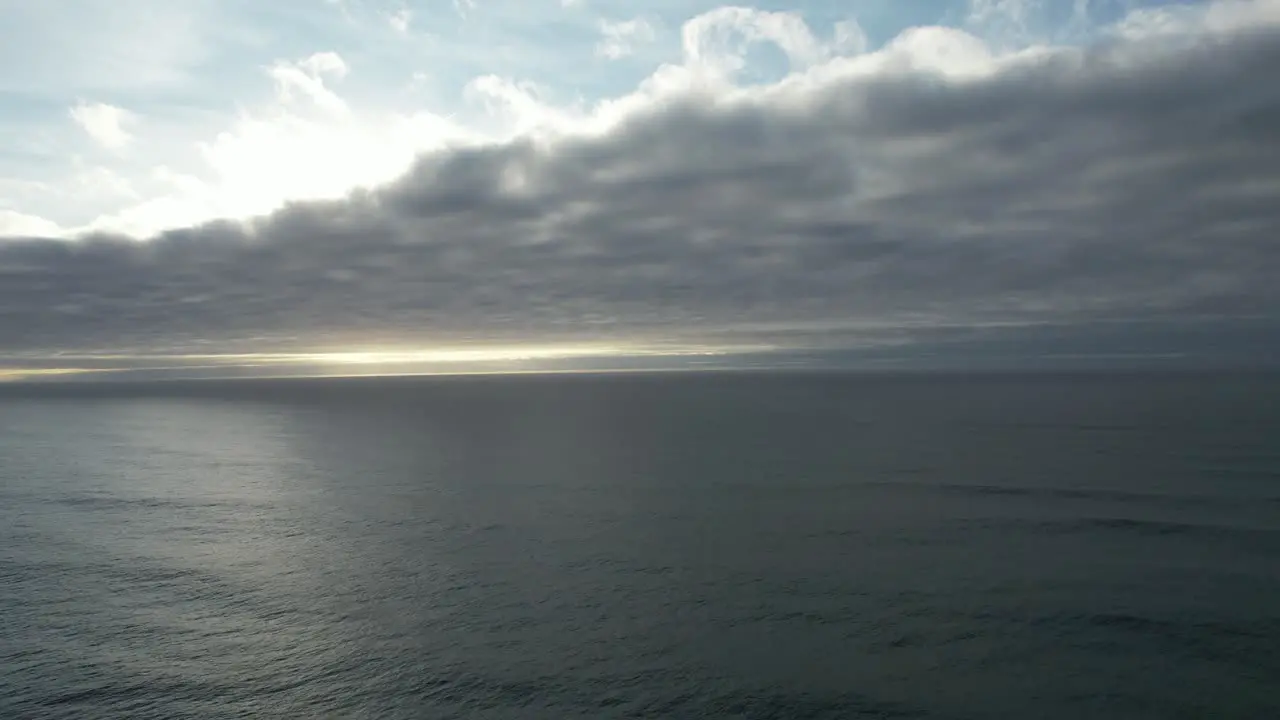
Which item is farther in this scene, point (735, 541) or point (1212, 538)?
point (735, 541)

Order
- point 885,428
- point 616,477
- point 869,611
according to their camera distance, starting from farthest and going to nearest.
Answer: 1. point 885,428
2. point 616,477
3. point 869,611

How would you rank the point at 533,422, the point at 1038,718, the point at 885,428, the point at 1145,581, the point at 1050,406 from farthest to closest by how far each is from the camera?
the point at 1050,406 < the point at 533,422 < the point at 885,428 < the point at 1145,581 < the point at 1038,718

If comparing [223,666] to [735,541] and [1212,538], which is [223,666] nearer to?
[735,541]

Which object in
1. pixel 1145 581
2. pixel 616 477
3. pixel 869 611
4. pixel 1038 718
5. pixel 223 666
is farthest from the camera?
pixel 616 477

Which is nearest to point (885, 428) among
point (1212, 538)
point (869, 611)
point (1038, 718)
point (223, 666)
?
point (1212, 538)

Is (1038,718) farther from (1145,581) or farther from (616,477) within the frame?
(616,477)

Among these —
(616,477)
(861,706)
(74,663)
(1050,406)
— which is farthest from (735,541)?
(1050,406)
